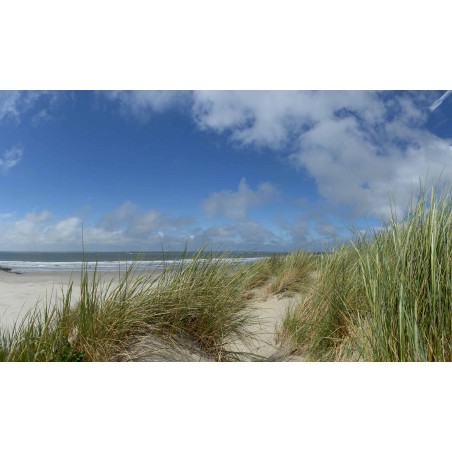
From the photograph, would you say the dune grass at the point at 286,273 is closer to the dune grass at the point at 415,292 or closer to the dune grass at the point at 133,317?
the dune grass at the point at 133,317

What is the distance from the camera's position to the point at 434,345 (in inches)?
68.0

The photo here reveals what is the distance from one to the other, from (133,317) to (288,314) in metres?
1.81

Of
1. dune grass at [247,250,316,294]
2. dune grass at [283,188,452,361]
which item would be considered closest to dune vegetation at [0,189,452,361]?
dune grass at [283,188,452,361]

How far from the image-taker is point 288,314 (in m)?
3.59

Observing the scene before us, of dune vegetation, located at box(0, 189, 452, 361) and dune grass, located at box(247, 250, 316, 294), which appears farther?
dune grass, located at box(247, 250, 316, 294)

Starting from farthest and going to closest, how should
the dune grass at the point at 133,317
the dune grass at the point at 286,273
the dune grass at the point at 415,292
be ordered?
the dune grass at the point at 286,273 < the dune grass at the point at 133,317 < the dune grass at the point at 415,292

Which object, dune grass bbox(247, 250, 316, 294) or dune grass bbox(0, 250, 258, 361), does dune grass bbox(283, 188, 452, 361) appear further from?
dune grass bbox(247, 250, 316, 294)

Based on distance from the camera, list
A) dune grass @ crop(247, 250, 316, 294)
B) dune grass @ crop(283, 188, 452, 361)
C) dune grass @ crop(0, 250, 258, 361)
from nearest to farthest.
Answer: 1. dune grass @ crop(283, 188, 452, 361)
2. dune grass @ crop(0, 250, 258, 361)
3. dune grass @ crop(247, 250, 316, 294)

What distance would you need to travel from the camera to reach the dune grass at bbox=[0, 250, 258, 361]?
2.11 meters

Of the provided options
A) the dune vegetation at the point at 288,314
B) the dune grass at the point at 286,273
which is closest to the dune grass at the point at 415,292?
the dune vegetation at the point at 288,314

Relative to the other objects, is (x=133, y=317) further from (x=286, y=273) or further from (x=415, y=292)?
(x=286, y=273)

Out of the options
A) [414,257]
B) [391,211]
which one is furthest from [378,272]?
[391,211]

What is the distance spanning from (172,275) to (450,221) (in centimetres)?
202

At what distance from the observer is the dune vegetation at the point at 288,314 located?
177 cm
